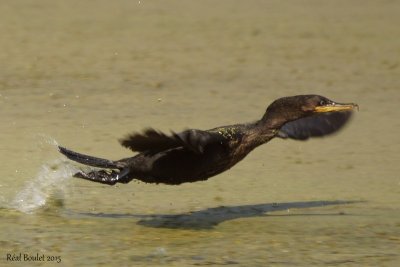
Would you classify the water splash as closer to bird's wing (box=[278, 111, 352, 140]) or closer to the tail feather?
the tail feather

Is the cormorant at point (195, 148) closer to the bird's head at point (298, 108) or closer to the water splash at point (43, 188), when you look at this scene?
the bird's head at point (298, 108)

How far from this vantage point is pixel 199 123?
1047 cm

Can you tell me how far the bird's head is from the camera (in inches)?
307

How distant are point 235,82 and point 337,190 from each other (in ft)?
11.1

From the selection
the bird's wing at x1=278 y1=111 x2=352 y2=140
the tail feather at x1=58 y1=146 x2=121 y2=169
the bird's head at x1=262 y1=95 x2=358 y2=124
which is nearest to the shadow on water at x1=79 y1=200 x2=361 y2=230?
the tail feather at x1=58 y1=146 x2=121 y2=169

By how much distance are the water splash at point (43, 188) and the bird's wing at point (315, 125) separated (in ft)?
4.65

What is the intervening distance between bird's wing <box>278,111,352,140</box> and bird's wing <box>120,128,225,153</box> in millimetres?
1084

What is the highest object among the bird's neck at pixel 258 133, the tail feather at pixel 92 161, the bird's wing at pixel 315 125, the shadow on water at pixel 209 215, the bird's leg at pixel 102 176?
the bird's wing at pixel 315 125

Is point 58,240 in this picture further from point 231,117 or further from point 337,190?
point 231,117

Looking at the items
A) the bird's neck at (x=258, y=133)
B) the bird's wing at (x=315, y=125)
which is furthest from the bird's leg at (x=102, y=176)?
the bird's wing at (x=315, y=125)

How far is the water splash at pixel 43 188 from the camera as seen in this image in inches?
316

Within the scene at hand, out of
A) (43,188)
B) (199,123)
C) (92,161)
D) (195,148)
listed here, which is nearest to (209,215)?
(92,161)

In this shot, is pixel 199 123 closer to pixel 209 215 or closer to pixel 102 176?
pixel 209 215

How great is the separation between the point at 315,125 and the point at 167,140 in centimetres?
162
